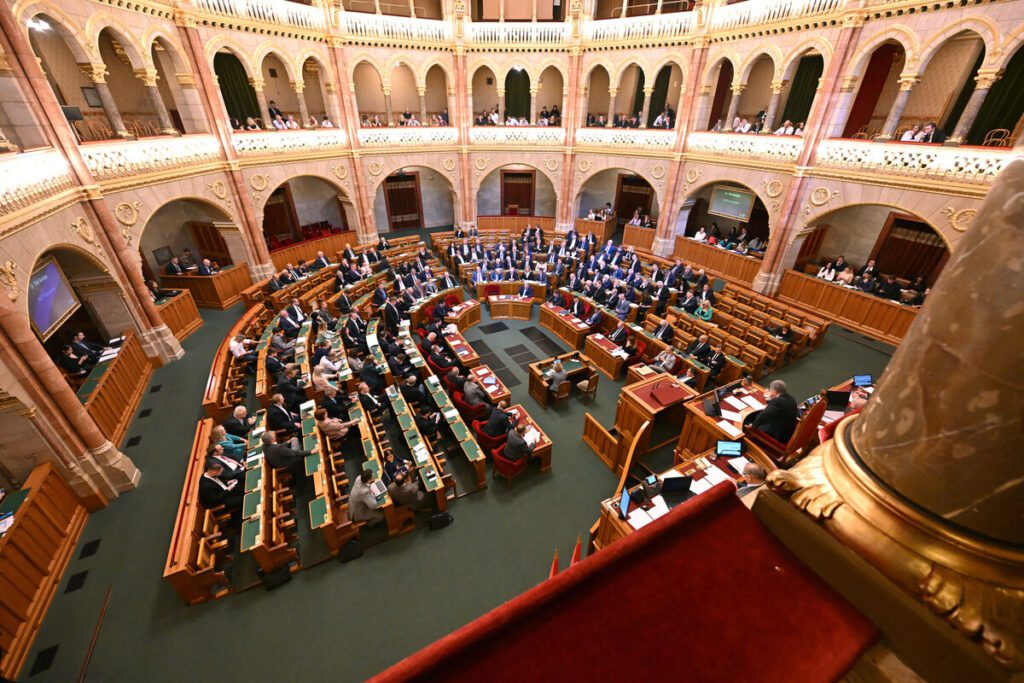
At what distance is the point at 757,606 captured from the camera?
169 centimetres

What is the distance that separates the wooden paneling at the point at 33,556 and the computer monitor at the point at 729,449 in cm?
996

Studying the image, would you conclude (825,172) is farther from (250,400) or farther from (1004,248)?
(250,400)

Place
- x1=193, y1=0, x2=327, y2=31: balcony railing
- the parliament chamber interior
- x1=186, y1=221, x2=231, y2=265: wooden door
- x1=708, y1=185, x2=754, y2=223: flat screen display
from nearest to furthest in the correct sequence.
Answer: the parliament chamber interior, x1=193, y1=0, x2=327, y2=31: balcony railing, x1=186, y1=221, x2=231, y2=265: wooden door, x1=708, y1=185, x2=754, y2=223: flat screen display

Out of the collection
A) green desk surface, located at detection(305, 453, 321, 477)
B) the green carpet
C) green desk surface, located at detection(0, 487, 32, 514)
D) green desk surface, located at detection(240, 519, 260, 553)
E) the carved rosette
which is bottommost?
the green carpet

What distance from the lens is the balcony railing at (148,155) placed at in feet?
32.7

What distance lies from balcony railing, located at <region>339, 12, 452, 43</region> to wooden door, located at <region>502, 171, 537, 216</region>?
7.06m

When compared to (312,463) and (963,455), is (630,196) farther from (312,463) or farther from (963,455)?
(963,455)

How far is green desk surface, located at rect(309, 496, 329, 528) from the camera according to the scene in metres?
6.53

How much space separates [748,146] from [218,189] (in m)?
18.1

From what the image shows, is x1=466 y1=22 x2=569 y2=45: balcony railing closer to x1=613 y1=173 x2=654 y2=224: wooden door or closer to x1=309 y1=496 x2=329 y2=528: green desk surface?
x1=613 y1=173 x2=654 y2=224: wooden door

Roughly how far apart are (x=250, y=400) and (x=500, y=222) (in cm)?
1526

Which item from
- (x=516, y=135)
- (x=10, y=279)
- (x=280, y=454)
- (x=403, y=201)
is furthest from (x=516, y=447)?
(x=403, y=201)

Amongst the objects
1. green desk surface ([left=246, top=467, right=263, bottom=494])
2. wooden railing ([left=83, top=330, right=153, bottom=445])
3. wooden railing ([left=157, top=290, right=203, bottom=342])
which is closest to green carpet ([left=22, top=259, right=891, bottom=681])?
wooden railing ([left=83, top=330, right=153, bottom=445])

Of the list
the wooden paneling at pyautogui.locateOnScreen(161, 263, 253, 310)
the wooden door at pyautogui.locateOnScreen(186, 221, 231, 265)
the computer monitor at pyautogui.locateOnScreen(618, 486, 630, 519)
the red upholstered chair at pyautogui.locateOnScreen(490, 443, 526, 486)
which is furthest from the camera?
the wooden door at pyautogui.locateOnScreen(186, 221, 231, 265)
